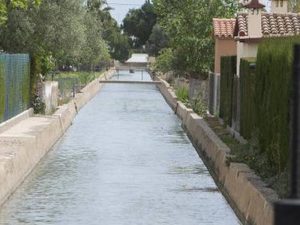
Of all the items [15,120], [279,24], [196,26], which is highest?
[196,26]

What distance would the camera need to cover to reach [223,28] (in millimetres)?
39656

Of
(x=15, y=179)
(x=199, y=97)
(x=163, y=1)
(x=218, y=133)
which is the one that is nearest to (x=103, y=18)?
(x=163, y=1)

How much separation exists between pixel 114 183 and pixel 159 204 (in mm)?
2896

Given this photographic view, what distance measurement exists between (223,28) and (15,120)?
1603 cm

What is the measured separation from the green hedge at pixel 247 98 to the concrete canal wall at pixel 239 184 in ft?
2.18

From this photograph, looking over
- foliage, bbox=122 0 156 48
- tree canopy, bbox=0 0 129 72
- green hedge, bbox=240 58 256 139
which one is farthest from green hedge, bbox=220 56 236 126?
foliage, bbox=122 0 156 48

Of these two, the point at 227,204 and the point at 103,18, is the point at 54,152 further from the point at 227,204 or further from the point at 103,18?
the point at 103,18

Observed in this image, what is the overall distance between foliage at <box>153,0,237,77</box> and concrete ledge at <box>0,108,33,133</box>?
16.7m

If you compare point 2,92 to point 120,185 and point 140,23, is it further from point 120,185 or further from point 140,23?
point 140,23

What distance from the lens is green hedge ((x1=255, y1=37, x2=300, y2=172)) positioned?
11.9m

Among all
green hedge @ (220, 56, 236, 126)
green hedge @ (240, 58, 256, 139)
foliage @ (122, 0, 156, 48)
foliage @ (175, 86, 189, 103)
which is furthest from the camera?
foliage @ (122, 0, 156, 48)

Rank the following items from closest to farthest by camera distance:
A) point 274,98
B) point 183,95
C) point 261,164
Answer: point 274,98 < point 261,164 < point 183,95

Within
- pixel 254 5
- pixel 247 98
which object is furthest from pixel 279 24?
pixel 247 98

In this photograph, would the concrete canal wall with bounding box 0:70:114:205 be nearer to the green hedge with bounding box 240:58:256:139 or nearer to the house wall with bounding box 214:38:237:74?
the green hedge with bounding box 240:58:256:139
